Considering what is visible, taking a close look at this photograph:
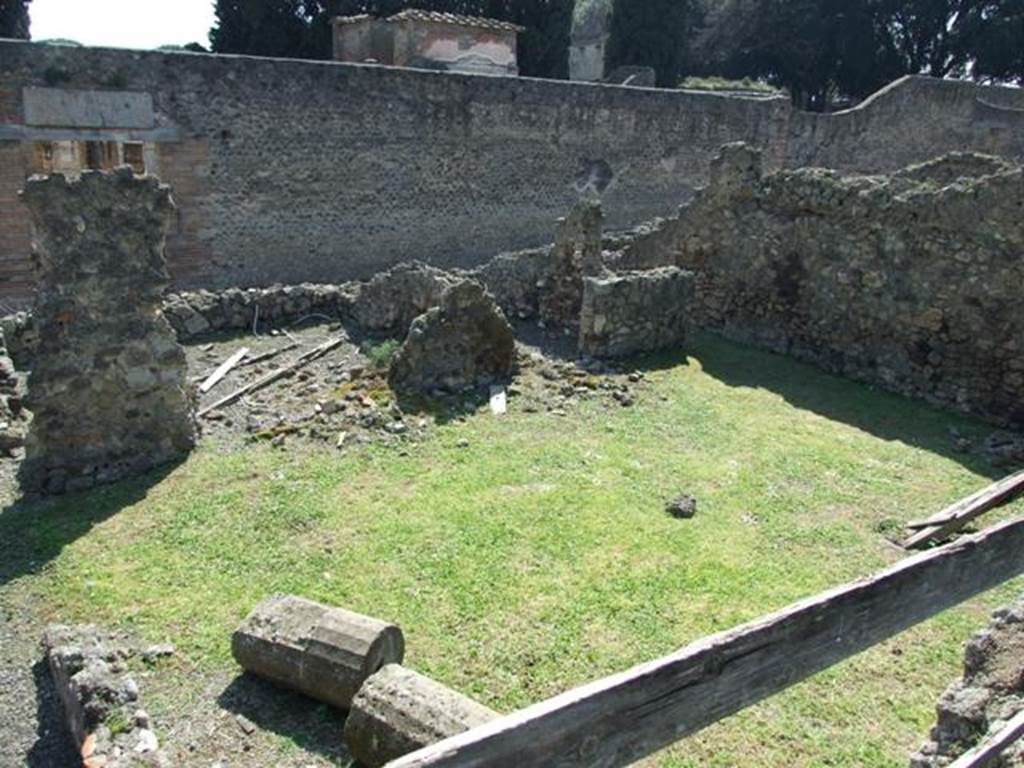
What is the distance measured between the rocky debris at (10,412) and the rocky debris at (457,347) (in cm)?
395

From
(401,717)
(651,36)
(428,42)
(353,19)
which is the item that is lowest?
(401,717)

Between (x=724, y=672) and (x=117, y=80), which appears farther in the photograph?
(x=117, y=80)

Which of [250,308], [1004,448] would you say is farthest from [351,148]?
[1004,448]

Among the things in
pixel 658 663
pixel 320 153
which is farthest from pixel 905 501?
pixel 320 153

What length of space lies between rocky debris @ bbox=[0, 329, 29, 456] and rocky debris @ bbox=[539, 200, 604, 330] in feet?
24.2

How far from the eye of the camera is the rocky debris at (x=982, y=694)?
150 inches

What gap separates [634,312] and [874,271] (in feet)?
10.3

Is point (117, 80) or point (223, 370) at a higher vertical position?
point (117, 80)

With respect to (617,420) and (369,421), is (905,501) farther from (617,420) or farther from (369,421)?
(369,421)

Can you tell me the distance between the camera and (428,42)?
72.3 feet

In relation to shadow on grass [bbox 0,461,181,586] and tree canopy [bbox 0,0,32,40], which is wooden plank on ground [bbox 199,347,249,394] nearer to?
shadow on grass [bbox 0,461,181,586]

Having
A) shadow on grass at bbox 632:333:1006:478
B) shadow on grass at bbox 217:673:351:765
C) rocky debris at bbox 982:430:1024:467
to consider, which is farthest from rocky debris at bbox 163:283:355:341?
rocky debris at bbox 982:430:1024:467

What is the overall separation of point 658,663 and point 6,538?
6388 millimetres

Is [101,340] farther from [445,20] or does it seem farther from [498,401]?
[445,20]
